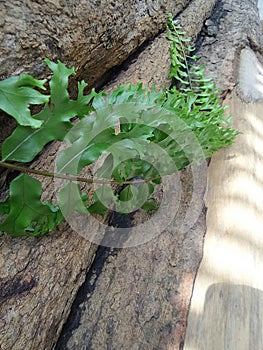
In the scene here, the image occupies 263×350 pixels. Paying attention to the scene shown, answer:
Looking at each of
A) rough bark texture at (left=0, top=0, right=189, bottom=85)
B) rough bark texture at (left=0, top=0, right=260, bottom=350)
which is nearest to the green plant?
rough bark texture at (left=0, top=0, right=260, bottom=350)

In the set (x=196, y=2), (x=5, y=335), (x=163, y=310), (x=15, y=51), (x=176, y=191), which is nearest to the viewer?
(x=5, y=335)

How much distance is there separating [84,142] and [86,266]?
18.8 inches

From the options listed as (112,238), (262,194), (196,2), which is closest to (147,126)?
(112,238)

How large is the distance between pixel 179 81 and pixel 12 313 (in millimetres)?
1549

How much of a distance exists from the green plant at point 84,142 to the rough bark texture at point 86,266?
129mm

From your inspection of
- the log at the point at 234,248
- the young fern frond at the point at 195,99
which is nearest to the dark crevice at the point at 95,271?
the log at the point at 234,248

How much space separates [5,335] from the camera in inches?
33.9

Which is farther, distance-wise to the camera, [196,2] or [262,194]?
[196,2]

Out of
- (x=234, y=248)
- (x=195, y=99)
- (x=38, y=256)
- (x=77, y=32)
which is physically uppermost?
(x=77, y=32)

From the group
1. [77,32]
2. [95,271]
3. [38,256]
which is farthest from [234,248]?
[77,32]

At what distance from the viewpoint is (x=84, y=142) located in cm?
94

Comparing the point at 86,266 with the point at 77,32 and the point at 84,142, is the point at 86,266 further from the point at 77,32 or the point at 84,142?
the point at 77,32

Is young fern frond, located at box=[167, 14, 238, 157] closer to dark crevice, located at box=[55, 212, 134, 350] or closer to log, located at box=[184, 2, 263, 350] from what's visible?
log, located at box=[184, 2, 263, 350]

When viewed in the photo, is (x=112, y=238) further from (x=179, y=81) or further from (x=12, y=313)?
(x=179, y=81)
